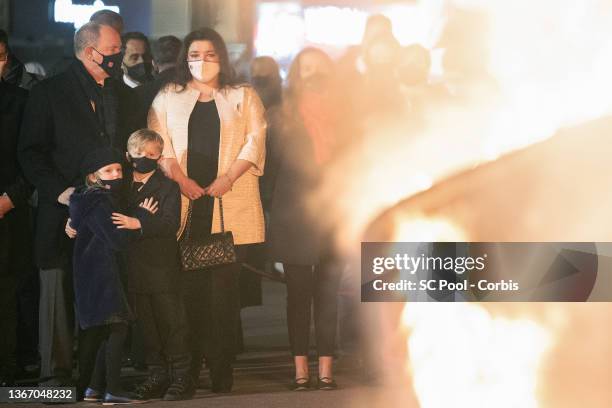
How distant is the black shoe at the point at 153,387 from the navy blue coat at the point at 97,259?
1.39 feet

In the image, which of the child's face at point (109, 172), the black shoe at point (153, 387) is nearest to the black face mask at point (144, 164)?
the child's face at point (109, 172)

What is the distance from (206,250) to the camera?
8.45 m

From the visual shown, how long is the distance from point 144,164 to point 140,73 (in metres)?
1.92

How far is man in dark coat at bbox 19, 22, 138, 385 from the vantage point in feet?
27.4

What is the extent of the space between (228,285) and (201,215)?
17.5 inches

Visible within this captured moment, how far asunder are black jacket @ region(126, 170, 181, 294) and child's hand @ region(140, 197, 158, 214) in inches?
0.7

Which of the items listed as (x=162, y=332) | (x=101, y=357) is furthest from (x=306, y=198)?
(x=101, y=357)

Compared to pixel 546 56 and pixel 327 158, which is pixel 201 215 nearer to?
pixel 327 158

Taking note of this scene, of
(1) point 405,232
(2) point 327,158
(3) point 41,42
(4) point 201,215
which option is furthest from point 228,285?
(3) point 41,42

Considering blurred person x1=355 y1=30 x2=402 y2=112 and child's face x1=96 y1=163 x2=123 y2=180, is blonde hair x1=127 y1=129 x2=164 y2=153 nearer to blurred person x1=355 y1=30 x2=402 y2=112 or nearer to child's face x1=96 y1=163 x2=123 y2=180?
child's face x1=96 y1=163 x2=123 y2=180

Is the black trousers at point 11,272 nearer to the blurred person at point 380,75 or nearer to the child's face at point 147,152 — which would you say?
the child's face at point 147,152

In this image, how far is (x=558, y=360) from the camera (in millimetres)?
6754

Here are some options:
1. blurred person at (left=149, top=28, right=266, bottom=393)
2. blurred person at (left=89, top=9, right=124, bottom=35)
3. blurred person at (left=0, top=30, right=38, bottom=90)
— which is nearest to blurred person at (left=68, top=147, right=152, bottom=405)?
blurred person at (left=149, top=28, right=266, bottom=393)
